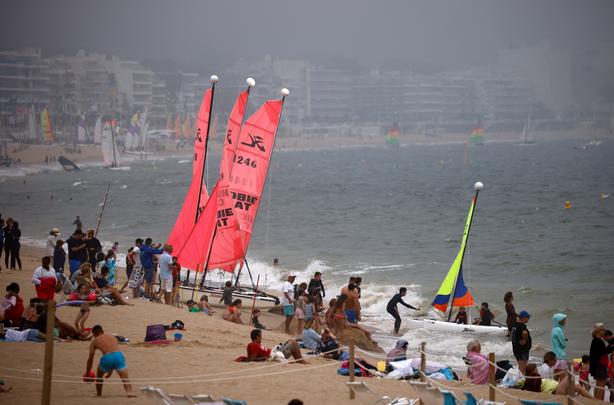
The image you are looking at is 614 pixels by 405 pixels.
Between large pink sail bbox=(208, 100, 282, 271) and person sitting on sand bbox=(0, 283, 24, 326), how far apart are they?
7036 millimetres

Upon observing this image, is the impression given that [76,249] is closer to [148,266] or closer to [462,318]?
[148,266]

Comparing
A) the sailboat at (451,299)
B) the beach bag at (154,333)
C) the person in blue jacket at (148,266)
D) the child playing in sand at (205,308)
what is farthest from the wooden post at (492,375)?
the person in blue jacket at (148,266)

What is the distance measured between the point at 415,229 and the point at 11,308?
108 feet

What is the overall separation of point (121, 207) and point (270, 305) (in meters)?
38.2

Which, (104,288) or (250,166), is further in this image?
(250,166)

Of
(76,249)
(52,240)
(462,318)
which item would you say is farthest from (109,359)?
(52,240)

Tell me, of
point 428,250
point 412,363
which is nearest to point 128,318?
point 412,363

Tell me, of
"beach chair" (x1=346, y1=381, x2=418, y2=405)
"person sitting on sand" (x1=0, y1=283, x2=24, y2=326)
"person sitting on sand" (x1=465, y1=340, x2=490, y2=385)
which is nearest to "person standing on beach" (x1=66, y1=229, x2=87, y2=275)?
"person sitting on sand" (x1=0, y1=283, x2=24, y2=326)

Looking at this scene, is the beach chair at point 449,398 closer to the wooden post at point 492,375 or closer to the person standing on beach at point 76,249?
the wooden post at point 492,375

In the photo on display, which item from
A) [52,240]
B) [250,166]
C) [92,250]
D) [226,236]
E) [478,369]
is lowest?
[478,369]

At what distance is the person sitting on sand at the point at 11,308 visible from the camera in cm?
1252

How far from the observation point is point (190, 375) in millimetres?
11188

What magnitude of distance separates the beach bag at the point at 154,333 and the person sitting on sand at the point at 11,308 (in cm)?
163

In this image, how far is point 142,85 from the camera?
188 meters
